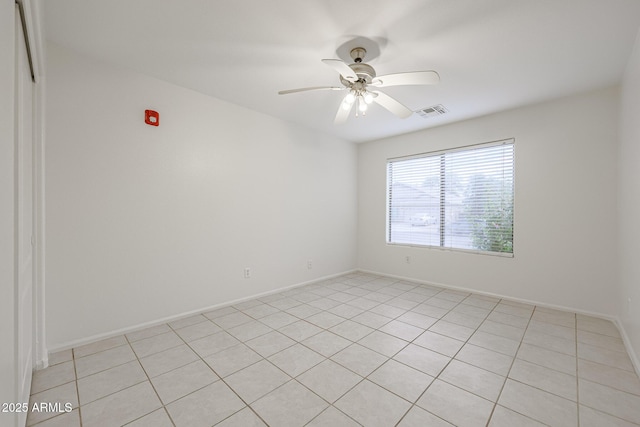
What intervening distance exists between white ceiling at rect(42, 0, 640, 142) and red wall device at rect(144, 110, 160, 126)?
1.26 ft

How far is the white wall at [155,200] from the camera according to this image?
7.38ft

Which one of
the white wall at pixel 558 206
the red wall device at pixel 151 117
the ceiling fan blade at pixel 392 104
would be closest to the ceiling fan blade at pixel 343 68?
the ceiling fan blade at pixel 392 104

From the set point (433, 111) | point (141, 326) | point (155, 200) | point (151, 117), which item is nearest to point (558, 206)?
point (433, 111)

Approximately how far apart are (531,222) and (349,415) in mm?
3323

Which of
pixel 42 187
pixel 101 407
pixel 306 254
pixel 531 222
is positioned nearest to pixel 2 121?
pixel 42 187

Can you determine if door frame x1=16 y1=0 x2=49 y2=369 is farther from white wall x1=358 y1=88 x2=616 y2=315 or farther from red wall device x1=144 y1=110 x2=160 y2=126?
white wall x1=358 y1=88 x2=616 y2=315

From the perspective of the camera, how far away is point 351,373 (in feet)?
6.44

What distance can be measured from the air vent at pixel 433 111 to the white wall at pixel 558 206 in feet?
1.96

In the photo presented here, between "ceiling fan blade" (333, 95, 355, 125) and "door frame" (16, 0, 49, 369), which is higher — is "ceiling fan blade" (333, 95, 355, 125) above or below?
above

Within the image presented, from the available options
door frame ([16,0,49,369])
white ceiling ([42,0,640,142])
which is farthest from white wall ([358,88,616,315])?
door frame ([16,0,49,369])

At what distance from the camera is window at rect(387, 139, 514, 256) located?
3.63 m

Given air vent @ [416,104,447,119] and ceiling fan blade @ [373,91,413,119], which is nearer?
ceiling fan blade @ [373,91,413,119]

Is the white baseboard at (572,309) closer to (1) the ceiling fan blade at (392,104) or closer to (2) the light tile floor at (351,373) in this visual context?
(2) the light tile floor at (351,373)

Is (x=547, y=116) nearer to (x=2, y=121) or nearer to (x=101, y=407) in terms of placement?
(x=2, y=121)
